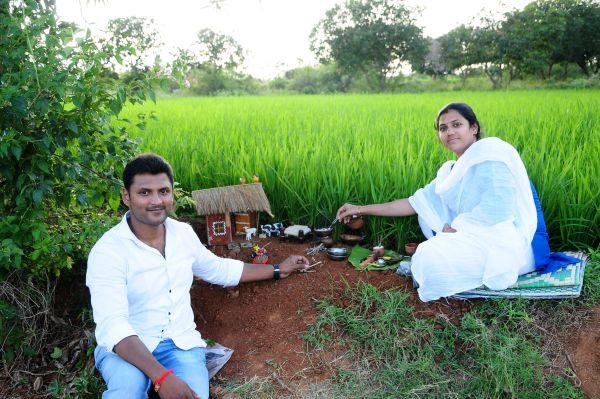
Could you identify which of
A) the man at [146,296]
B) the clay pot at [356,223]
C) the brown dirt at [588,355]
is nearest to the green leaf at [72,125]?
the man at [146,296]

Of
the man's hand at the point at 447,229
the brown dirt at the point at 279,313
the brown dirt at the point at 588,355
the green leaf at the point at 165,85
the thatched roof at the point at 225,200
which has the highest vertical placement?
the green leaf at the point at 165,85

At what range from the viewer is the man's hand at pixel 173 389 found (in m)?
1.99

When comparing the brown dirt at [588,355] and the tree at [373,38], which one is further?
the tree at [373,38]

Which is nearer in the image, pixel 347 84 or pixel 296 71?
pixel 347 84

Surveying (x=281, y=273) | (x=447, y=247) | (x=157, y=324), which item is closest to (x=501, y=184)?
(x=447, y=247)

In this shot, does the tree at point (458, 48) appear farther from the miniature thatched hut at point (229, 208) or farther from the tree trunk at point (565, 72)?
the miniature thatched hut at point (229, 208)

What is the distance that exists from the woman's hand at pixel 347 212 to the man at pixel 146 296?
1.01 meters

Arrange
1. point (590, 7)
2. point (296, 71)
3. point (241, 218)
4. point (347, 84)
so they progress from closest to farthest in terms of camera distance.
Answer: point (241, 218)
point (590, 7)
point (347, 84)
point (296, 71)

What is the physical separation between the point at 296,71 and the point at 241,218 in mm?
32057

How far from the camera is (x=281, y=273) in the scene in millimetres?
2867

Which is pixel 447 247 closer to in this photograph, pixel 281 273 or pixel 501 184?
pixel 501 184

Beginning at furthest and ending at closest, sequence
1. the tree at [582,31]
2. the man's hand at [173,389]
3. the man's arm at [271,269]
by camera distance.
Answer: 1. the tree at [582,31]
2. the man's arm at [271,269]
3. the man's hand at [173,389]

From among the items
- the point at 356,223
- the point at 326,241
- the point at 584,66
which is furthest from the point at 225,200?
the point at 584,66

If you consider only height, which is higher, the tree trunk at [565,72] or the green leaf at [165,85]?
the green leaf at [165,85]
